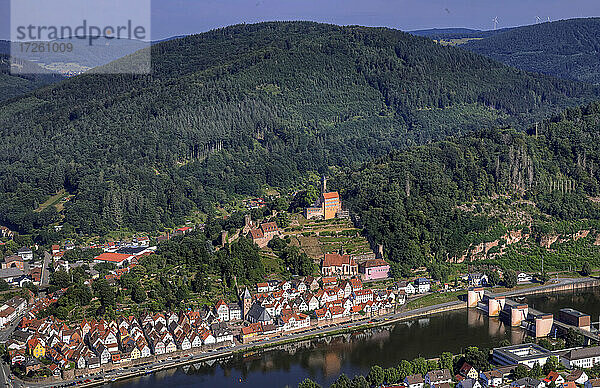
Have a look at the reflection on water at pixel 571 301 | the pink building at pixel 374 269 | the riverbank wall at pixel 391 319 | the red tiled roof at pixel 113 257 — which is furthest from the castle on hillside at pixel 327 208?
the reflection on water at pixel 571 301

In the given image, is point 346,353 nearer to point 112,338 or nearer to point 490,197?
point 112,338

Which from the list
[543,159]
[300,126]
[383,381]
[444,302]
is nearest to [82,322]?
[383,381]

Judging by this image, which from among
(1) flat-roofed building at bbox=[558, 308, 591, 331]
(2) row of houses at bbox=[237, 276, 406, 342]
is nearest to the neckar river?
(2) row of houses at bbox=[237, 276, 406, 342]

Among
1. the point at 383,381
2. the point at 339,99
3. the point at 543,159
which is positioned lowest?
the point at 383,381

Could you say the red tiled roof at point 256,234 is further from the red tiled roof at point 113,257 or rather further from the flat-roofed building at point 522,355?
the flat-roofed building at point 522,355

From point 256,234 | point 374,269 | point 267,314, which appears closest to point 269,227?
point 256,234

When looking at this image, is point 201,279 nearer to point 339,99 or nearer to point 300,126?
point 300,126
